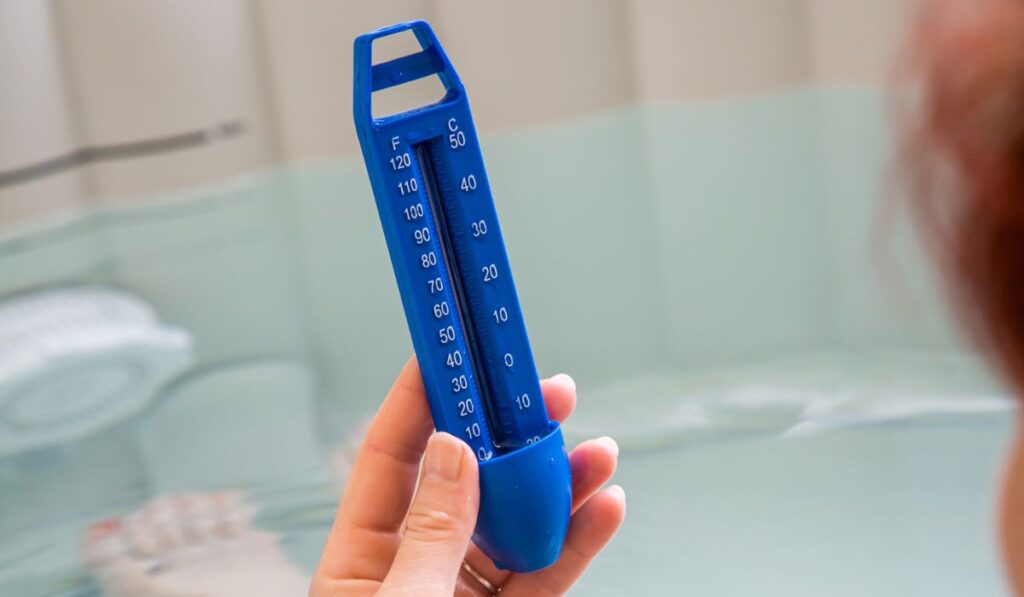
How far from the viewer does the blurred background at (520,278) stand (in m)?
0.81

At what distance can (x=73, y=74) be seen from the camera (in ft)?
2.71

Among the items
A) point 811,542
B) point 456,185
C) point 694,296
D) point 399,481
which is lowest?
point 811,542

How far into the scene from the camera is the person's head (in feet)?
0.73

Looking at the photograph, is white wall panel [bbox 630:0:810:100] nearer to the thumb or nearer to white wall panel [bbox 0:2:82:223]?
white wall panel [bbox 0:2:82:223]

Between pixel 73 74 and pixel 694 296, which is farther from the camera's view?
pixel 694 296

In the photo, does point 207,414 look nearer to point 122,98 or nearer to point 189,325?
point 189,325

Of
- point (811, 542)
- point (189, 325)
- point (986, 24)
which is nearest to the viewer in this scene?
point (986, 24)

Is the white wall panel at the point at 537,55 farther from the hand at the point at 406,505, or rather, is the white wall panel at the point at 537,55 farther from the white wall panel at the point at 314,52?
the hand at the point at 406,505

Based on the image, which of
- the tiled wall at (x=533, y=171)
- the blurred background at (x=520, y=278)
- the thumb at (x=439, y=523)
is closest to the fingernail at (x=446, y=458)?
the thumb at (x=439, y=523)

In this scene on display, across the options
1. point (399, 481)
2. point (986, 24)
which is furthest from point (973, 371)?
point (986, 24)

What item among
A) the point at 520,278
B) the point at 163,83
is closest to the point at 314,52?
the point at 163,83

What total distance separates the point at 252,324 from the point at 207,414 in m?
0.07

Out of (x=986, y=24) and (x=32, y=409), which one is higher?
(x=986, y=24)

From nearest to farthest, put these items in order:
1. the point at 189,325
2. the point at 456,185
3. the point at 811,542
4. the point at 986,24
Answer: the point at 986,24
the point at 456,185
the point at 811,542
the point at 189,325
